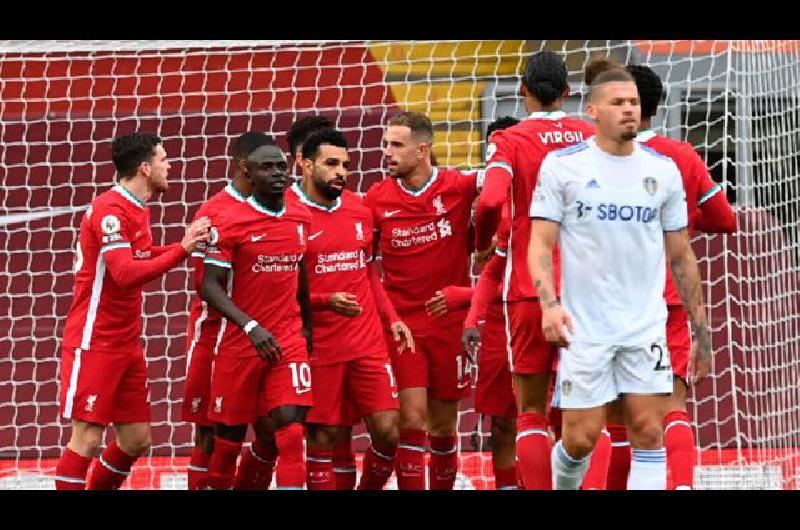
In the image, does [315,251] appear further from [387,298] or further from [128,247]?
[128,247]

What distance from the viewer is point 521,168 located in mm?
6570

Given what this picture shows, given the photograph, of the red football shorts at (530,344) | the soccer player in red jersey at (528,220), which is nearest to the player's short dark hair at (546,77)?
the soccer player in red jersey at (528,220)

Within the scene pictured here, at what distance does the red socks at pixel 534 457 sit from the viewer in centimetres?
626

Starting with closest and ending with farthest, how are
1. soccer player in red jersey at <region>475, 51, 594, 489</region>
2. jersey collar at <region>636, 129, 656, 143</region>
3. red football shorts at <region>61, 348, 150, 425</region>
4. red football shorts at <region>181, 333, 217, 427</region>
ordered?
soccer player in red jersey at <region>475, 51, 594, 489</region> → jersey collar at <region>636, 129, 656, 143</region> → red football shorts at <region>61, 348, 150, 425</region> → red football shorts at <region>181, 333, 217, 427</region>

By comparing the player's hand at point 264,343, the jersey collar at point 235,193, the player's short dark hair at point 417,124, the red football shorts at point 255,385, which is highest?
the player's short dark hair at point 417,124

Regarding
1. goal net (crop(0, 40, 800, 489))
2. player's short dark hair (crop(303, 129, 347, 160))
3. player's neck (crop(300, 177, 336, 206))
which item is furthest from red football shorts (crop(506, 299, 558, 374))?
goal net (crop(0, 40, 800, 489))

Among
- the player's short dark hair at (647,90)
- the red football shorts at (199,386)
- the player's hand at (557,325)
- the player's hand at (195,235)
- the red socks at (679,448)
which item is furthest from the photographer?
the red football shorts at (199,386)

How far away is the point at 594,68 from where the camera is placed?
6.61 m

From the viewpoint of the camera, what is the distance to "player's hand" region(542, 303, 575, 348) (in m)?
5.49

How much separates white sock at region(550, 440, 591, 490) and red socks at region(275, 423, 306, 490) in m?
1.35

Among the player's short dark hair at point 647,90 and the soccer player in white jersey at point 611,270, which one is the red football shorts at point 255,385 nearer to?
the soccer player in white jersey at point 611,270

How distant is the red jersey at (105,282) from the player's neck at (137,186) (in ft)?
0.08

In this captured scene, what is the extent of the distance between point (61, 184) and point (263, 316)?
4965mm

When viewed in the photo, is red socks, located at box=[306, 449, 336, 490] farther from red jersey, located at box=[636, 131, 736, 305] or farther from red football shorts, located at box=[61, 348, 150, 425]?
red jersey, located at box=[636, 131, 736, 305]
